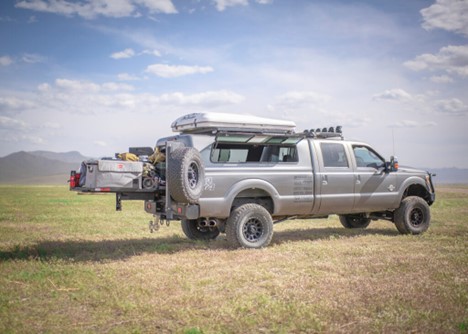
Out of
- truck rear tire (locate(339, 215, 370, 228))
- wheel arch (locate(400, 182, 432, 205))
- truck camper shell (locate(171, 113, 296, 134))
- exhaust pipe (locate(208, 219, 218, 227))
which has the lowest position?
truck rear tire (locate(339, 215, 370, 228))

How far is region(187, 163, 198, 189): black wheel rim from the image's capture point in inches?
307

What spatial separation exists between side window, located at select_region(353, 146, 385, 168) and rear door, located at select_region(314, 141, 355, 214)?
13.6 inches

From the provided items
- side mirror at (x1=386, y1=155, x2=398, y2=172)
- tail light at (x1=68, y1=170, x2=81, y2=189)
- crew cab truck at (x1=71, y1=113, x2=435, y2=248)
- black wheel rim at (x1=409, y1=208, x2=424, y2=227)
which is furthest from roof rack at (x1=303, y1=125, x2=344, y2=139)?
tail light at (x1=68, y1=170, x2=81, y2=189)

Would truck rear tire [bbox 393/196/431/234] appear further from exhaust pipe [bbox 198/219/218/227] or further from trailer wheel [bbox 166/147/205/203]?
trailer wheel [bbox 166/147/205/203]

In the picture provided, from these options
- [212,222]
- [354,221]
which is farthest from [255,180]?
[354,221]

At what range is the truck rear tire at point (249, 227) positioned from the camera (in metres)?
8.38

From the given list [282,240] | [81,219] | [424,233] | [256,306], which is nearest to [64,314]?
[256,306]

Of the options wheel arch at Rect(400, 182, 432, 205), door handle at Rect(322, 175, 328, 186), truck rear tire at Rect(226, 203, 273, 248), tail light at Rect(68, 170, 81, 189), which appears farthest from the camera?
wheel arch at Rect(400, 182, 432, 205)

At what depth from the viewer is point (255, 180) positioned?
861cm

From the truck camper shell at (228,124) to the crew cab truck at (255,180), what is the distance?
0.02 metres

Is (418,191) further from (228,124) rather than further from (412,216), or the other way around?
(228,124)

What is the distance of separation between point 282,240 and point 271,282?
4044 millimetres

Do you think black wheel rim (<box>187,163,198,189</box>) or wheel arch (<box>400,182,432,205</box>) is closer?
black wheel rim (<box>187,163,198,189</box>)

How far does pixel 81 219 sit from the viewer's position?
15.0 metres
